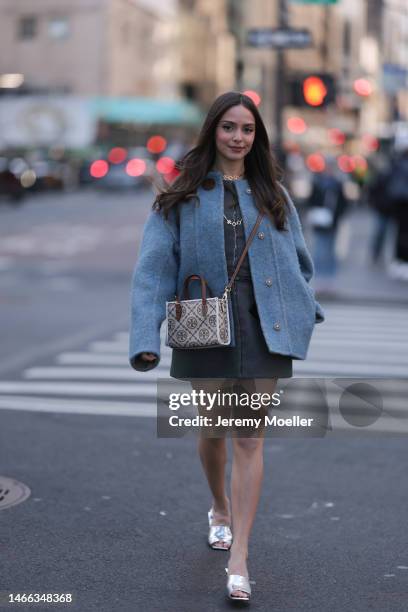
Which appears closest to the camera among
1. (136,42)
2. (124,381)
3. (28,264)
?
(124,381)

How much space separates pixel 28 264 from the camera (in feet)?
70.3

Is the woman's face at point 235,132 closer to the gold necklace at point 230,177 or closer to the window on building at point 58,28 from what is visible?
the gold necklace at point 230,177

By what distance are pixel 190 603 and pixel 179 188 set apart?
1596 millimetres

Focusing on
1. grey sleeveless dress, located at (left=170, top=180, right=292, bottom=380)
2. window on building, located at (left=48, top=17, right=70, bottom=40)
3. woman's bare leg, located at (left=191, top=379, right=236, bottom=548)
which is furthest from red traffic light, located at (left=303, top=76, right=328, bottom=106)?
window on building, located at (left=48, top=17, right=70, bottom=40)

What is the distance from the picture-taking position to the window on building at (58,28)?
7075 centimetres

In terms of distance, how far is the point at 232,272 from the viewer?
15.8 feet

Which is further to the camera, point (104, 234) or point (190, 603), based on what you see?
point (104, 234)

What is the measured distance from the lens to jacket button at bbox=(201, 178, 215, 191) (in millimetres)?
4902

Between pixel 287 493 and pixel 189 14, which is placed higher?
pixel 189 14

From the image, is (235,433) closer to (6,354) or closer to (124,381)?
(124,381)

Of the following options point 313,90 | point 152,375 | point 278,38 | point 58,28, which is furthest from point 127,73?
point 152,375

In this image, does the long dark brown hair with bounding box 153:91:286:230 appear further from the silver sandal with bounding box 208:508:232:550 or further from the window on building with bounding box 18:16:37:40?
the window on building with bounding box 18:16:37:40

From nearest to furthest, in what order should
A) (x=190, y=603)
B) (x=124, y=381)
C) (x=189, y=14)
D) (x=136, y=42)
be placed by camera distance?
(x=190, y=603)
(x=124, y=381)
(x=136, y=42)
(x=189, y=14)

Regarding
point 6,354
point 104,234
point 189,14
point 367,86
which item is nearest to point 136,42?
point 189,14
